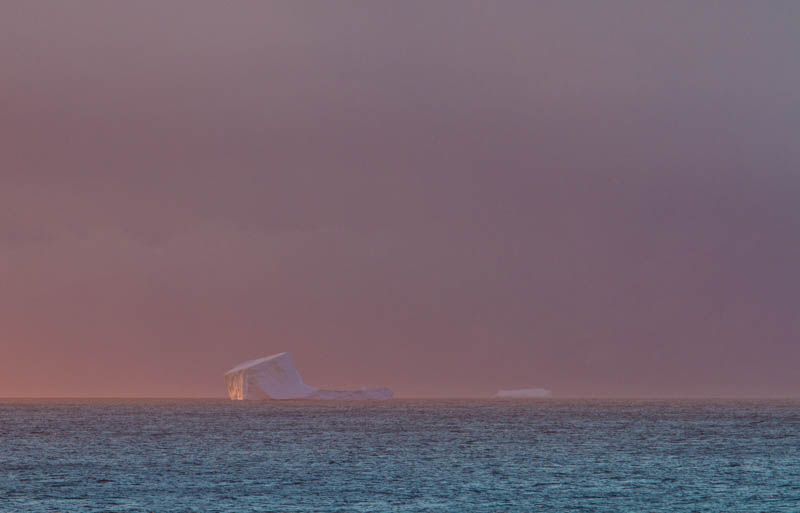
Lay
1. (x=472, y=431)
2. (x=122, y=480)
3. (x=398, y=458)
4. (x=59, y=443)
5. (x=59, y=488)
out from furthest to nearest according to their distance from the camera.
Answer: (x=472, y=431), (x=59, y=443), (x=398, y=458), (x=122, y=480), (x=59, y=488)

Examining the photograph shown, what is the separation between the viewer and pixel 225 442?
8688cm

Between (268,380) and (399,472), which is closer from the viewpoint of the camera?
(399,472)

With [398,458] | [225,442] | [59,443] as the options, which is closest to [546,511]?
[398,458]

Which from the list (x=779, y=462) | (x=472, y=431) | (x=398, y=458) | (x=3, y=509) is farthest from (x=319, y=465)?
(x=472, y=431)

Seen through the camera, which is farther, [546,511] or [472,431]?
[472,431]

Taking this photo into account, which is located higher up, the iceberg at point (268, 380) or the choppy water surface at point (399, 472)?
the iceberg at point (268, 380)

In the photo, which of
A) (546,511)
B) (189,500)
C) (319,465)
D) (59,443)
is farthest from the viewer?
(59,443)

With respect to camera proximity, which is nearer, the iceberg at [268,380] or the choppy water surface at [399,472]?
the choppy water surface at [399,472]

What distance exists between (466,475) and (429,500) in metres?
12.0

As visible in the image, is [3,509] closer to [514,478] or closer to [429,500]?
[429,500]

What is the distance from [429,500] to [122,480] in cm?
1895

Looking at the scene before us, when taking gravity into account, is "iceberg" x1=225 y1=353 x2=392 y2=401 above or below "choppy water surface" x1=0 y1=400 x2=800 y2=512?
above

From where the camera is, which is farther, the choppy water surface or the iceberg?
the iceberg

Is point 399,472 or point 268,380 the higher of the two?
point 268,380
